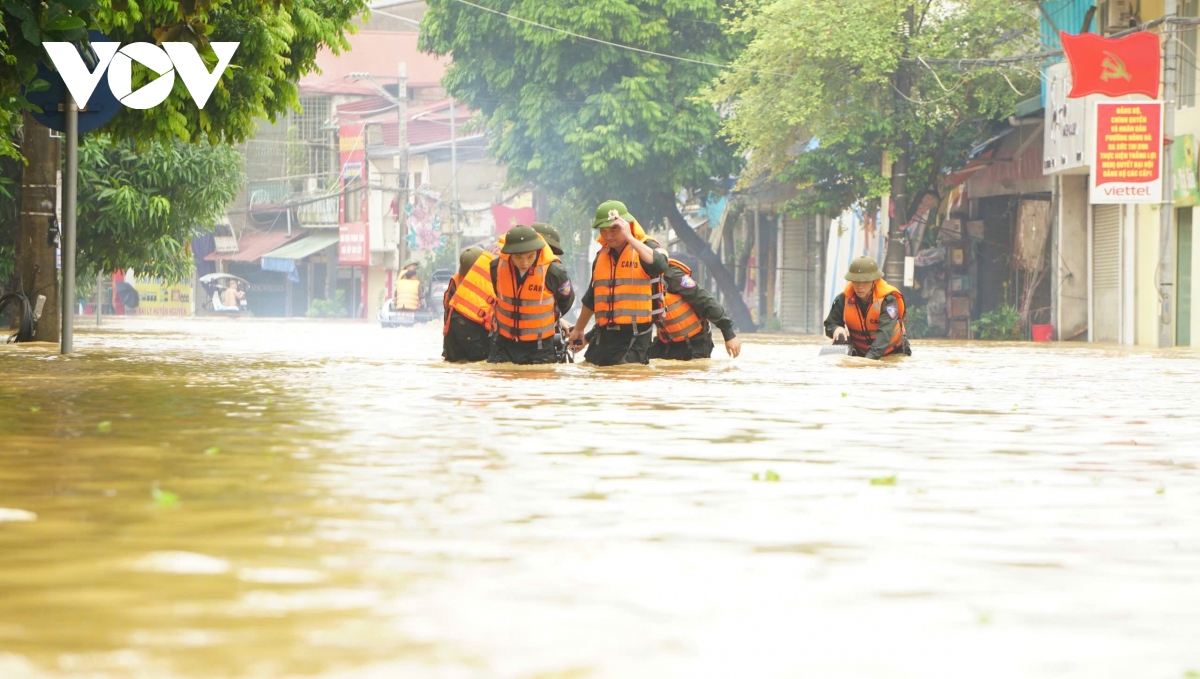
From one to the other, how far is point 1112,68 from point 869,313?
1106 centimetres

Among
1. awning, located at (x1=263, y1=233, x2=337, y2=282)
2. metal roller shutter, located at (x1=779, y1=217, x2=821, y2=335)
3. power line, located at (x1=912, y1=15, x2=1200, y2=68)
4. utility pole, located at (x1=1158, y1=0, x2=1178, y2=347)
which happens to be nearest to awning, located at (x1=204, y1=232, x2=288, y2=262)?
awning, located at (x1=263, y1=233, x2=337, y2=282)

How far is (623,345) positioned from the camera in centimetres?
1425

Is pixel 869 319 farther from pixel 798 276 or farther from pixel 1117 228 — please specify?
pixel 798 276

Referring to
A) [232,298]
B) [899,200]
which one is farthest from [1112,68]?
[232,298]

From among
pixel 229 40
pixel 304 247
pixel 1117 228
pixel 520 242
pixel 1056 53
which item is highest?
pixel 1056 53

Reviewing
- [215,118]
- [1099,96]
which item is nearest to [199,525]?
[215,118]

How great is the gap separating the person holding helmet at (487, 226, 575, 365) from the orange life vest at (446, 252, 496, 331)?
0.44 m

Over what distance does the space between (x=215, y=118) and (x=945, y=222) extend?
24.9m

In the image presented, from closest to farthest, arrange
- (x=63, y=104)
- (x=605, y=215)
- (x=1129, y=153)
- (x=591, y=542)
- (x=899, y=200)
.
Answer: (x=591, y=542) → (x=605, y=215) → (x=63, y=104) → (x=1129, y=153) → (x=899, y=200)

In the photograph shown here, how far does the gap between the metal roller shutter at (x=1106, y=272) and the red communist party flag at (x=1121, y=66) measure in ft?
14.2

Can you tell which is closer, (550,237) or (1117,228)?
(550,237)

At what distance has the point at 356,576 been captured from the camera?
12.3 ft

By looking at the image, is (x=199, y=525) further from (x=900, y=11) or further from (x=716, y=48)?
(x=716, y=48)

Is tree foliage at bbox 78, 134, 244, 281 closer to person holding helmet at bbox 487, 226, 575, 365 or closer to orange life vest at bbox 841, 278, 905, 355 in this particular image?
person holding helmet at bbox 487, 226, 575, 365
